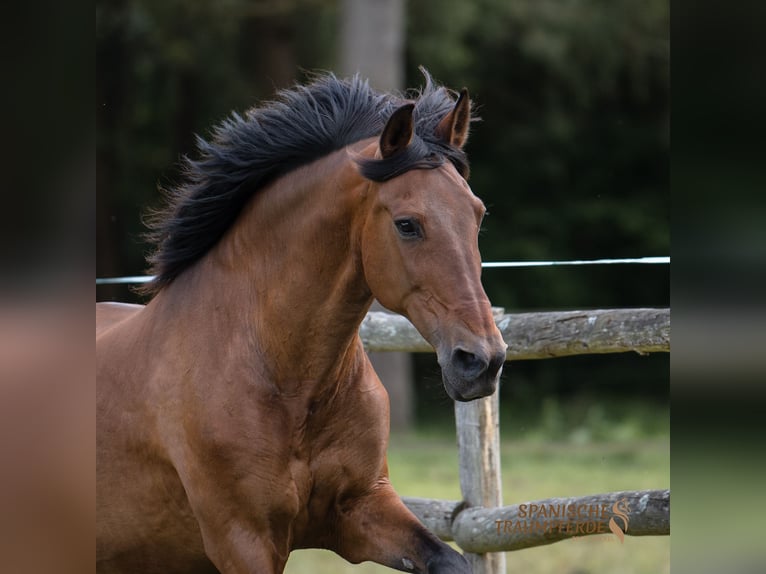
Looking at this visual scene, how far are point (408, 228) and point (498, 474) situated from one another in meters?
1.84

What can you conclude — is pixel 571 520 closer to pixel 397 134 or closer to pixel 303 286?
pixel 303 286

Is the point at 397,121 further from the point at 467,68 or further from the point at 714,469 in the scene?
the point at 467,68

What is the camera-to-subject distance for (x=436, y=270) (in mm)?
2605

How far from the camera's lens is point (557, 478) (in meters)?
8.58

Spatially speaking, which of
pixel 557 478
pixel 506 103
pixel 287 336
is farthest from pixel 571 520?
pixel 506 103

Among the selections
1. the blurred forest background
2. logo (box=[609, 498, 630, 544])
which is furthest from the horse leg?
the blurred forest background

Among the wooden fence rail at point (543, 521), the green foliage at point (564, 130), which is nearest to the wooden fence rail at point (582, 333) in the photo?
the wooden fence rail at point (543, 521)

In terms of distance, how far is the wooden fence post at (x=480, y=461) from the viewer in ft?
13.4

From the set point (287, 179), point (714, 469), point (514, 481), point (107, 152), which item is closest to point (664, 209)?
point (514, 481)

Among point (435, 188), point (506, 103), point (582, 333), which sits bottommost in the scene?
point (582, 333)

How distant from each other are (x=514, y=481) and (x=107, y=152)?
9462 mm

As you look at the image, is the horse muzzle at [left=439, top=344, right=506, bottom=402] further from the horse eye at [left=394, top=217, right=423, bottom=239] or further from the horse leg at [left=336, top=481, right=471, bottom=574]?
the horse leg at [left=336, top=481, right=471, bottom=574]

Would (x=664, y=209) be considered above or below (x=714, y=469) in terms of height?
above

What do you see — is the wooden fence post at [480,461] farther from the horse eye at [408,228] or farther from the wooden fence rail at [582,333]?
the horse eye at [408,228]
